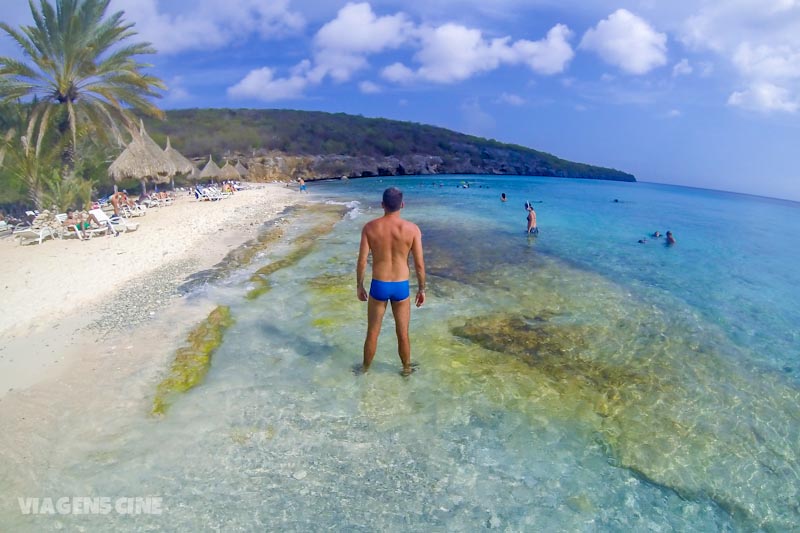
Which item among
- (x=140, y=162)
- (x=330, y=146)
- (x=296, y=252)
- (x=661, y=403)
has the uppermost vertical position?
(x=330, y=146)

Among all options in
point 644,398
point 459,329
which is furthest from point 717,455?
point 459,329

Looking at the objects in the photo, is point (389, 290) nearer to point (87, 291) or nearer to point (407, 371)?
point (407, 371)

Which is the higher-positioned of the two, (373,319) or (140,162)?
(140,162)

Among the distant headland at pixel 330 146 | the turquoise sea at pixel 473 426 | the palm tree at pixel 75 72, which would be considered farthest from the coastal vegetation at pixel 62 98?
the distant headland at pixel 330 146

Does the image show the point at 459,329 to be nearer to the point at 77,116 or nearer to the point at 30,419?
the point at 30,419

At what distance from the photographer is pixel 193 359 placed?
5.36 m

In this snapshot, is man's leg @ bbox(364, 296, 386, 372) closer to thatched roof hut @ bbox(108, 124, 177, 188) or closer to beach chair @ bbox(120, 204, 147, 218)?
beach chair @ bbox(120, 204, 147, 218)

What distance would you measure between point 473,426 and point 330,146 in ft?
205

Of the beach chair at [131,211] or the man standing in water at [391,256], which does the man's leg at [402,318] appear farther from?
the beach chair at [131,211]

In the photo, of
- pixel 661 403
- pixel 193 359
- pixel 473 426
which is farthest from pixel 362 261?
pixel 661 403

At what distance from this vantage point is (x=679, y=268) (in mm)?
12672

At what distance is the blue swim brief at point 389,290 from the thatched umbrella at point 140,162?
20447 mm

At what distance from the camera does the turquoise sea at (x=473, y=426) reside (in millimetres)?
3295

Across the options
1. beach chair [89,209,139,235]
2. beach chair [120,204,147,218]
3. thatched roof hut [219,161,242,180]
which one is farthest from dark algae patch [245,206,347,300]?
thatched roof hut [219,161,242,180]
